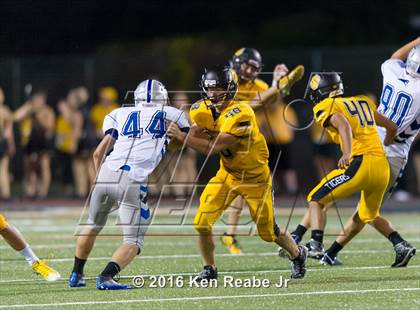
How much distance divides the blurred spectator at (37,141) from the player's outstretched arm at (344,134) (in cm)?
994

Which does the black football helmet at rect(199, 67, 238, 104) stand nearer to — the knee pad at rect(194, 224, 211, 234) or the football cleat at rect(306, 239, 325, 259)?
the knee pad at rect(194, 224, 211, 234)

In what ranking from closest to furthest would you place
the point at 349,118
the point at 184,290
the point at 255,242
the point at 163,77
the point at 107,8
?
the point at 184,290 < the point at 349,118 < the point at 255,242 < the point at 163,77 < the point at 107,8

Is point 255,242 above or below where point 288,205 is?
above

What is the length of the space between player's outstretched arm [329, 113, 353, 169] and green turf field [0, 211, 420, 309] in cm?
96

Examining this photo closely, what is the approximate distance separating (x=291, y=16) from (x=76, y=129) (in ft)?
26.4

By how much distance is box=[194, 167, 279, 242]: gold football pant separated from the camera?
853cm

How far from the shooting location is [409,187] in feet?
61.5

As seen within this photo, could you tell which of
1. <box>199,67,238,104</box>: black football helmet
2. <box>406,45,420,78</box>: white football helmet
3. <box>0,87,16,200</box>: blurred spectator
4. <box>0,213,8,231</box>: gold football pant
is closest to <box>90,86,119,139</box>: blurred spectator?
<box>0,87,16,200</box>: blurred spectator

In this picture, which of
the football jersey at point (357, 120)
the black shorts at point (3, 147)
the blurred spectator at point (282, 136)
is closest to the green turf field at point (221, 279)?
the football jersey at point (357, 120)

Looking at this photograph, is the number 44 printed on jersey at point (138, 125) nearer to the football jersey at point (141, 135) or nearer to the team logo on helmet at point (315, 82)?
the football jersey at point (141, 135)

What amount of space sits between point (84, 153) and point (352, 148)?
971 cm

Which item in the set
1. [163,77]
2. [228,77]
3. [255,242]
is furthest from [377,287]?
[163,77]

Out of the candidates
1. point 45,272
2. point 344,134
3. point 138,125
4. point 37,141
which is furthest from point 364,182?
point 37,141

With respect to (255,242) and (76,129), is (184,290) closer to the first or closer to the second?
(255,242)
